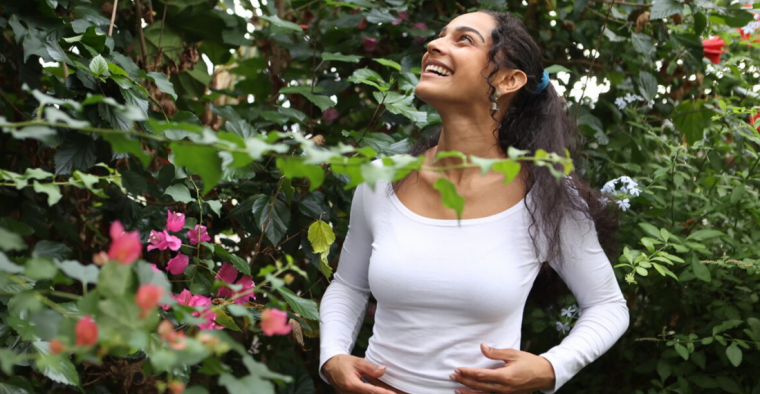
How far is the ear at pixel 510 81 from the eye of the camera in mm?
1376

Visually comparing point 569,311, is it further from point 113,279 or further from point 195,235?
point 113,279

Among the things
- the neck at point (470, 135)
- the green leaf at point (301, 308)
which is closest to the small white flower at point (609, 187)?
the neck at point (470, 135)

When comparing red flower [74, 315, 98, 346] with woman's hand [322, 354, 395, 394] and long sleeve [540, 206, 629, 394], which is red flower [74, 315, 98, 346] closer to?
woman's hand [322, 354, 395, 394]

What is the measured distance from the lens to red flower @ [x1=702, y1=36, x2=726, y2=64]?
6.29 ft

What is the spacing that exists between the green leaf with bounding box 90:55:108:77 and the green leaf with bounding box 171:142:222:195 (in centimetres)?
61

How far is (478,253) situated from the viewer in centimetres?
127

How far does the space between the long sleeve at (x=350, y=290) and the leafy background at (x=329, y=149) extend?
0.06 m

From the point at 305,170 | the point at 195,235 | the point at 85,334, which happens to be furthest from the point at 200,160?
the point at 195,235

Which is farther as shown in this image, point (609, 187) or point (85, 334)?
point (609, 187)

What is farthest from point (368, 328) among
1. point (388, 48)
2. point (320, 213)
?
point (388, 48)

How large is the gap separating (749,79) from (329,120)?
3.97 ft

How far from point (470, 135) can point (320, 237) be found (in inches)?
14.4

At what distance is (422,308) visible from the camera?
51.0 inches

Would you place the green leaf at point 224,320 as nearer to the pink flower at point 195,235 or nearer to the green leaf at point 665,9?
the pink flower at point 195,235
